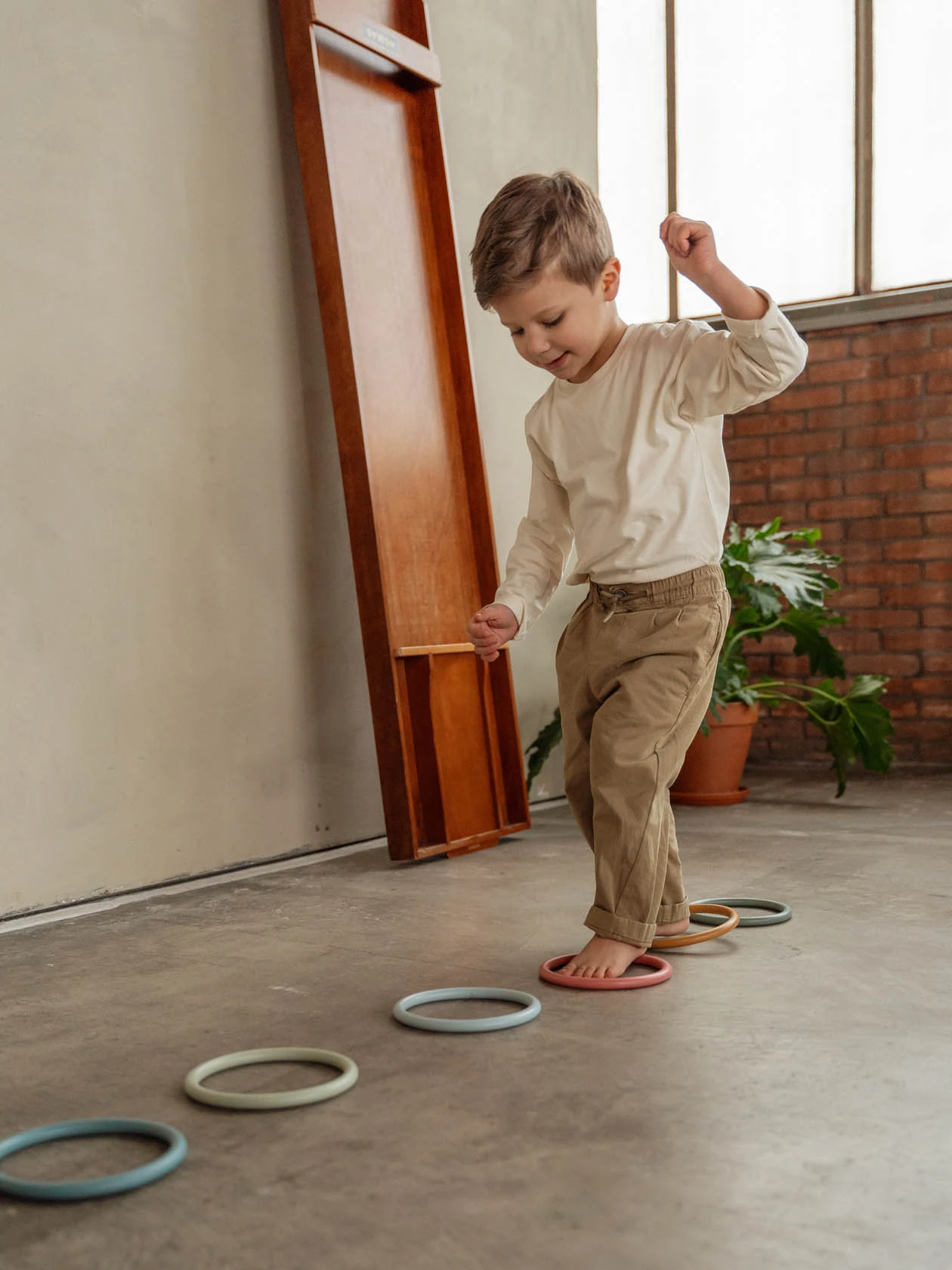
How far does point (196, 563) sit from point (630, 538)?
1181mm

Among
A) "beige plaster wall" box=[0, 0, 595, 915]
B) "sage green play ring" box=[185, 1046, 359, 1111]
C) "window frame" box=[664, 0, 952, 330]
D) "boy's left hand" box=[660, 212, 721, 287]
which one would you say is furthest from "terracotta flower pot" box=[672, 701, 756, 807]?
"sage green play ring" box=[185, 1046, 359, 1111]

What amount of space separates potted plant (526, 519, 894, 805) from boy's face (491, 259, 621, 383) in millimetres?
1926

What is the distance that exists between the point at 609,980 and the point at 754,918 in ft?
1.71

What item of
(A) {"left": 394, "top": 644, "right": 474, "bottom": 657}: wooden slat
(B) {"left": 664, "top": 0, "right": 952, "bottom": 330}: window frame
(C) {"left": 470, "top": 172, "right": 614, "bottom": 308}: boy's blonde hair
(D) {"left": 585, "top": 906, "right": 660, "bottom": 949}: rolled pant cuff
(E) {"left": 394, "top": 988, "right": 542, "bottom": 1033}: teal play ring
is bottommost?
(E) {"left": 394, "top": 988, "right": 542, "bottom": 1033}: teal play ring

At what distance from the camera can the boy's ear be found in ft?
6.76

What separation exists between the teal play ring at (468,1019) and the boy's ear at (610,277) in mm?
1103

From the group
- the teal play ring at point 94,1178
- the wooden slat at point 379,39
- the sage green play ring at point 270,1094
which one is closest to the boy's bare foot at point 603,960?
the sage green play ring at point 270,1094

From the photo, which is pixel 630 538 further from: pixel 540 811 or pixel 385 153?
pixel 540 811

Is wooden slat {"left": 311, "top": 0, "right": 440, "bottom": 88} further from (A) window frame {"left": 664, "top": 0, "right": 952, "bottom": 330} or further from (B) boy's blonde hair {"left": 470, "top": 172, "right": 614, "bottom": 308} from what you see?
(A) window frame {"left": 664, "top": 0, "right": 952, "bottom": 330}

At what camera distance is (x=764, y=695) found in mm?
4223

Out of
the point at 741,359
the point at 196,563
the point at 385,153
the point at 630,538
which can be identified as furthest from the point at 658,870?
the point at 385,153

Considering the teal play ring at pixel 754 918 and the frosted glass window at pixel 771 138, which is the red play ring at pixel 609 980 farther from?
the frosted glass window at pixel 771 138

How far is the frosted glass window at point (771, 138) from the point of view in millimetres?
4859

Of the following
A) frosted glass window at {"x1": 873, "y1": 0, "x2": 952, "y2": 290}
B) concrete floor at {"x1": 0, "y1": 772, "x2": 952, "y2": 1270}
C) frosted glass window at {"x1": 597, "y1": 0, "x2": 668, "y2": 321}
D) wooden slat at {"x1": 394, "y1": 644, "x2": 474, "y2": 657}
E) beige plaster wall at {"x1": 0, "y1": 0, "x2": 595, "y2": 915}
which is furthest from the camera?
frosted glass window at {"x1": 597, "y1": 0, "x2": 668, "y2": 321}
